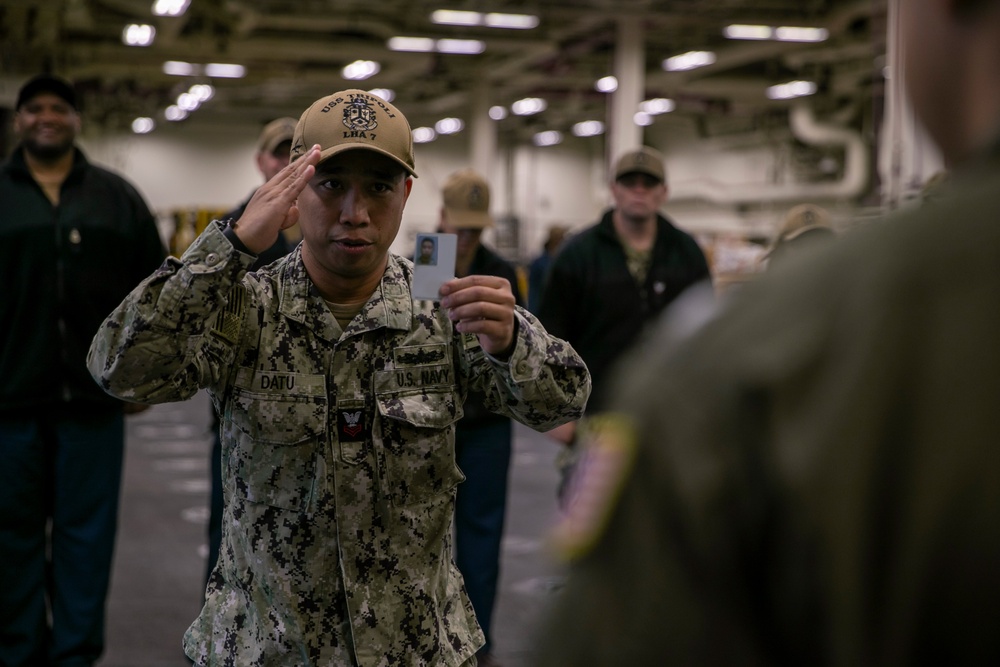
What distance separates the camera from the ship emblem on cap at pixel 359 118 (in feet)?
7.18

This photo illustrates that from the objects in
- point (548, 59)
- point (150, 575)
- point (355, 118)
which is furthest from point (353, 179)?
point (548, 59)

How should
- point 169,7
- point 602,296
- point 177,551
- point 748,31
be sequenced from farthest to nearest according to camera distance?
point 748,31, point 169,7, point 177,551, point 602,296

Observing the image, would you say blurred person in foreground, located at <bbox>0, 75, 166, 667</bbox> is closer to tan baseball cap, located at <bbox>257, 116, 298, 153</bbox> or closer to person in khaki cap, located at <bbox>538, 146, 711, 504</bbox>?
tan baseball cap, located at <bbox>257, 116, 298, 153</bbox>

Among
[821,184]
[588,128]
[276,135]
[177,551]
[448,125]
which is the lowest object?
[177,551]

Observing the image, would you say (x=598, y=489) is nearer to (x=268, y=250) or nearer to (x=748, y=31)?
(x=268, y=250)

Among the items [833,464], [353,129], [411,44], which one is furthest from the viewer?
[411,44]

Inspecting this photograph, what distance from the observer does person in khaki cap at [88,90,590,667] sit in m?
2.05

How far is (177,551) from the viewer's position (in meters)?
6.54

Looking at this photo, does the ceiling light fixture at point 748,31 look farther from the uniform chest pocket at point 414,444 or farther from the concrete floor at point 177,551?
the uniform chest pocket at point 414,444

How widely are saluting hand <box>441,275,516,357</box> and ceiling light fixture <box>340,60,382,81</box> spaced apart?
17295mm

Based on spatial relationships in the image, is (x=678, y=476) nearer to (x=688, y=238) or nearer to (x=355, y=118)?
(x=355, y=118)

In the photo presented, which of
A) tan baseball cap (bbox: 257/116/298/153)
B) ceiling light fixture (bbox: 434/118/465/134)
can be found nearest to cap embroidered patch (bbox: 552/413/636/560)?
tan baseball cap (bbox: 257/116/298/153)

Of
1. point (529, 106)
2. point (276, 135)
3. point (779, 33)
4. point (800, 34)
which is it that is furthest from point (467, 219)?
point (529, 106)

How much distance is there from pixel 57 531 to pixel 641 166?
2.95 metres
